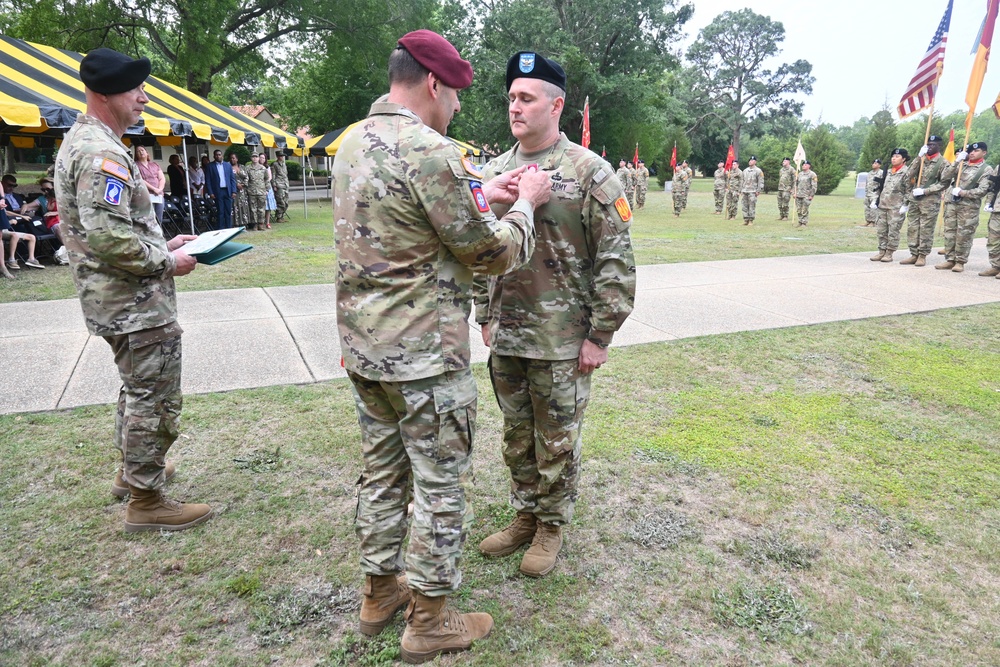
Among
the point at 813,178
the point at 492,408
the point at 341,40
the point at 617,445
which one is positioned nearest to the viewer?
the point at 617,445

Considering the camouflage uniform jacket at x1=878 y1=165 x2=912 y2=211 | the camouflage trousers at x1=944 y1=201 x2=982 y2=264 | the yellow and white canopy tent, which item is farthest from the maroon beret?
the camouflage uniform jacket at x1=878 y1=165 x2=912 y2=211

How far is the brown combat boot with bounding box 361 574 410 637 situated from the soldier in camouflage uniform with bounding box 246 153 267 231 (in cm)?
1449

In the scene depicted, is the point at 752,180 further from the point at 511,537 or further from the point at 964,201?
the point at 511,537

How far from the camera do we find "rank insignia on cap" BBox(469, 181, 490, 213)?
6.65ft

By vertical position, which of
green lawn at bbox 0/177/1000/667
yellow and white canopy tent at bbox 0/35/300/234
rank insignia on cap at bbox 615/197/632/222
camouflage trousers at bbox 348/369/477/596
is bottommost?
green lawn at bbox 0/177/1000/667

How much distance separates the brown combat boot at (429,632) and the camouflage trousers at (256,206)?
14.7m

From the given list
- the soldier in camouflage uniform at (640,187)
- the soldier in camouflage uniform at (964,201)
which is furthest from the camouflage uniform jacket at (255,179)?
the soldier in camouflage uniform at (964,201)

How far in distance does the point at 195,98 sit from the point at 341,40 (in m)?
9.25

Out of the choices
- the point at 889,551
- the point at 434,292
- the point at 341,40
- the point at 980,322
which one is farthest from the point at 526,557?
the point at 341,40

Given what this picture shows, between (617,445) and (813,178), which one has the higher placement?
(813,178)

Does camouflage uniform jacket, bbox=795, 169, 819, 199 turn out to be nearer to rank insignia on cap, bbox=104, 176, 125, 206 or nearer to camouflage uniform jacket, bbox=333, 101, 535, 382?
camouflage uniform jacket, bbox=333, 101, 535, 382

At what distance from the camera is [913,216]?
1084 centimetres

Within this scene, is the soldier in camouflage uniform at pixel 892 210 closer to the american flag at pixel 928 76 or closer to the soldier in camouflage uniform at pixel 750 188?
the american flag at pixel 928 76

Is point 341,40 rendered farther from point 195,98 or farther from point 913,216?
point 913,216
